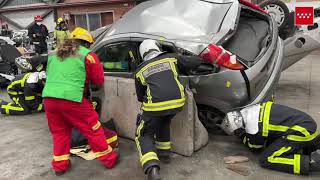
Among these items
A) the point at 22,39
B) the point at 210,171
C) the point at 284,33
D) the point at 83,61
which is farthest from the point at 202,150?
the point at 22,39

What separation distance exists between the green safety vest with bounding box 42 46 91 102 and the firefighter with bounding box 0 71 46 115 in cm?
244

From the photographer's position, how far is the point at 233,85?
4270 mm

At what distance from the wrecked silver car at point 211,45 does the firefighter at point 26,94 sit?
1540 millimetres

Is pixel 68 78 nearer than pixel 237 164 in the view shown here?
Yes

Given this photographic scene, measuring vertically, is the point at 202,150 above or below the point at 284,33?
below

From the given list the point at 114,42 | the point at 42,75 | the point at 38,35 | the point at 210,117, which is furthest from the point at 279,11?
the point at 38,35

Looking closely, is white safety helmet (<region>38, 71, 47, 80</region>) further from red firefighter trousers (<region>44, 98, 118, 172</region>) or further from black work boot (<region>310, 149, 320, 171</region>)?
black work boot (<region>310, 149, 320, 171</region>)

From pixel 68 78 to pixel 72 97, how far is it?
20 cm

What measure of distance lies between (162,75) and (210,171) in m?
1.11

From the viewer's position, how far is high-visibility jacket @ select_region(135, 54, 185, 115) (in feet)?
12.3

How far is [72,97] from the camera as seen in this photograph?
12.5 ft

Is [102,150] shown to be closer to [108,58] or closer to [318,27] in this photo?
[108,58]

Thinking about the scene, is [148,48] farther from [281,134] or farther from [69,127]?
[281,134]

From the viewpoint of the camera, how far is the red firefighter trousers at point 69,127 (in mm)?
3877
